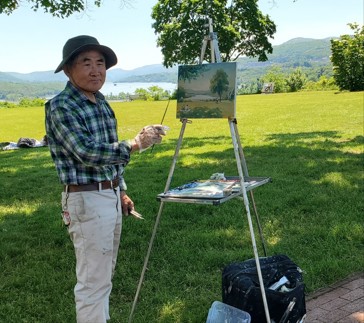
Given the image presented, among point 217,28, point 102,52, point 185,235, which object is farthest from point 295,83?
point 102,52

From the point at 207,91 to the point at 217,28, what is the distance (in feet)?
135

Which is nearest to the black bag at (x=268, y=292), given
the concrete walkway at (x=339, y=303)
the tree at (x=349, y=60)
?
the concrete walkway at (x=339, y=303)

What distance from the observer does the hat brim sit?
261 centimetres

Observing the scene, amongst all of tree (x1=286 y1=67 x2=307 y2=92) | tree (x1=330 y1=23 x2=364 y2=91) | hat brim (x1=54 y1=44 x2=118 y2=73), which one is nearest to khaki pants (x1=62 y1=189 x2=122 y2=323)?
hat brim (x1=54 y1=44 x2=118 y2=73)

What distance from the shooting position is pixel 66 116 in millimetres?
2514

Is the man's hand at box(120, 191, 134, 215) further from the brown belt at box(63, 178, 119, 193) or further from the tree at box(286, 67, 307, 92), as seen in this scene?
the tree at box(286, 67, 307, 92)

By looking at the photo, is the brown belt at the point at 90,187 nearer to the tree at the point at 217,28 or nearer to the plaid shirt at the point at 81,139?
the plaid shirt at the point at 81,139

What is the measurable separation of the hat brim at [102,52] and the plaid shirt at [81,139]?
134 millimetres

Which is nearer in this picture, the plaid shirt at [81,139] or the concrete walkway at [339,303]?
the plaid shirt at [81,139]

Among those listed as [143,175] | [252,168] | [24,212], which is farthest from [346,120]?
[24,212]

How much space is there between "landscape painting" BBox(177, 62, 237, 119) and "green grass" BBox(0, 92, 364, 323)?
155 cm

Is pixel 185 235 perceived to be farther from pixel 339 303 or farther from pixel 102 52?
pixel 102 52

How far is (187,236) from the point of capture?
5070mm

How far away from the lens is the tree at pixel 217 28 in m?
41.5
